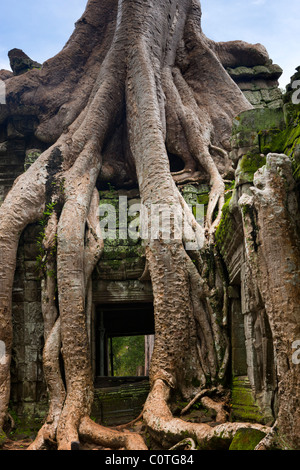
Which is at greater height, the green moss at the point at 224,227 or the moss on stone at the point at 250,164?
the moss on stone at the point at 250,164

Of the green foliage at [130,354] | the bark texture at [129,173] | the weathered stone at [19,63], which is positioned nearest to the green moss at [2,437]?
the bark texture at [129,173]

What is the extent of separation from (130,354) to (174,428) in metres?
13.5

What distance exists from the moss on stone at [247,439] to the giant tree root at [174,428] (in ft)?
0.18

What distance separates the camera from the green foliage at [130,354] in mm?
16188

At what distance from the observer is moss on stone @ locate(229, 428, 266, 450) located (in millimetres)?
2441

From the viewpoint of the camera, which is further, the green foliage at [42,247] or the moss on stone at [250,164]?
Result: the green foliage at [42,247]

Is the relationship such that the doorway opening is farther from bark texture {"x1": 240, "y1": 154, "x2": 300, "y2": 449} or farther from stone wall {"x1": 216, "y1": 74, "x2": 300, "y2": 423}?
bark texture {"x1": 240, "y1": 154, "x2": 300, "y2": 449}

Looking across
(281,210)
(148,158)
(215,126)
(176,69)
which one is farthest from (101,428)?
(176,69)

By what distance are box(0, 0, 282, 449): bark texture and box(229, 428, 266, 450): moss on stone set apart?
208 millimetres

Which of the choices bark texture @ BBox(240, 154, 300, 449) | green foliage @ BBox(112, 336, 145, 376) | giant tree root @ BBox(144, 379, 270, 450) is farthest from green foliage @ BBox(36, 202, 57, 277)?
green foliage @ BBox(112, 336, 145, 376)

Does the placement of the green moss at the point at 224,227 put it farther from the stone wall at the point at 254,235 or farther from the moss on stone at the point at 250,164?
the moss on stone at the point at 250,164
